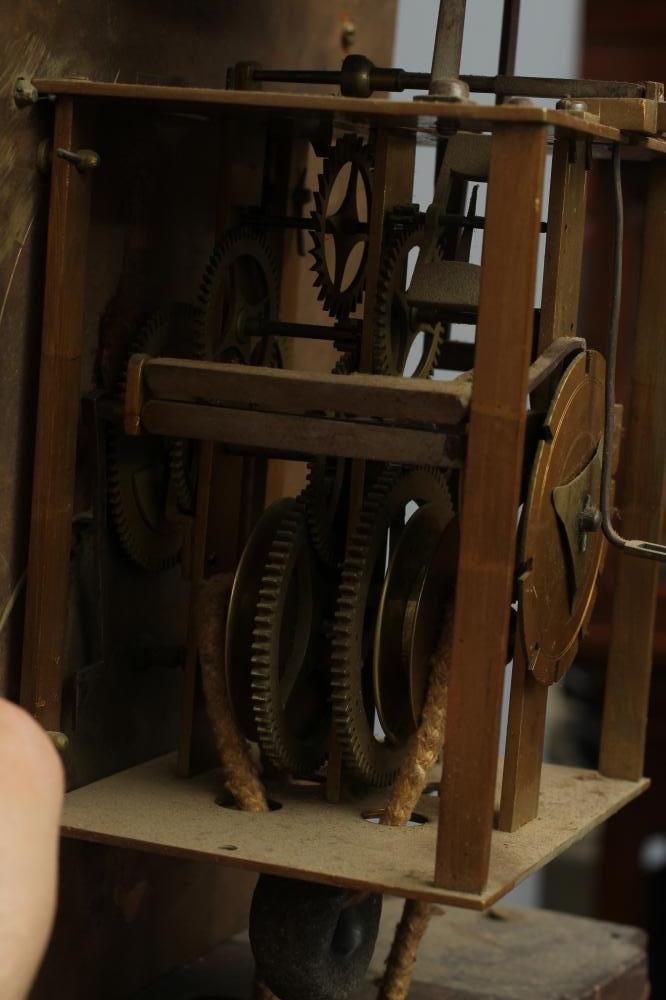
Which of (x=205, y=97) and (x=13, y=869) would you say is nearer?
(x=13, y=869)

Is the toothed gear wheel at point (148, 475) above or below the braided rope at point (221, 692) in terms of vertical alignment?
above

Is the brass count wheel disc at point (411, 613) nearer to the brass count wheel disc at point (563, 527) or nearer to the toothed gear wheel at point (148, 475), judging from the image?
the brass count wheel disc at point (563, 527)

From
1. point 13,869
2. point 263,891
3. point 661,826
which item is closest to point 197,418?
point 263,891

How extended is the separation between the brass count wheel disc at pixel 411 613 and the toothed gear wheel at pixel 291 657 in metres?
0.09

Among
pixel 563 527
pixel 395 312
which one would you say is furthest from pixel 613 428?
pixel 395 312

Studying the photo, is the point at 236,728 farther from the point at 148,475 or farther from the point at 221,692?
the point at 148,475

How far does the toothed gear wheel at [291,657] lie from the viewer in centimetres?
157

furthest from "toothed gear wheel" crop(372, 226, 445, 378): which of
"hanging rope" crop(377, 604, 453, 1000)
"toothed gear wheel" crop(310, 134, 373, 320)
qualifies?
"hanging rope" crop(377, 604, 453, 1000)

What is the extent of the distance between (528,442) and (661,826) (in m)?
2.52

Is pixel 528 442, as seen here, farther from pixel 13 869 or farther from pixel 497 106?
pixel 13 869

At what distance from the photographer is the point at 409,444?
4.73 feet

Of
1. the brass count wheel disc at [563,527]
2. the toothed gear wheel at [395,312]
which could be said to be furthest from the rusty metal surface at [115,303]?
the brass count wheel disc at [563,527]

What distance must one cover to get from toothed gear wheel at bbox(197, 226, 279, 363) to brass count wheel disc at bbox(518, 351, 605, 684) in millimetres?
342

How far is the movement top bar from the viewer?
136cm
